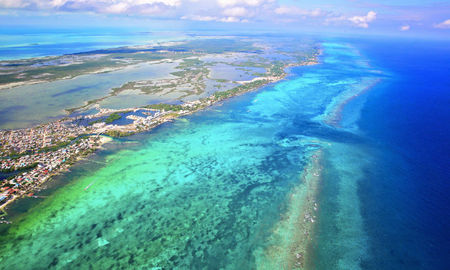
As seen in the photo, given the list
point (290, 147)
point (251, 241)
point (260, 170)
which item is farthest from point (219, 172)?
point (290, 147)

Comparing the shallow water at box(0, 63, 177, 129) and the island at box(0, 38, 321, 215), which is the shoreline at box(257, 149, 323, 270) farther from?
the shallow water at box(0, 63, 177, 129)

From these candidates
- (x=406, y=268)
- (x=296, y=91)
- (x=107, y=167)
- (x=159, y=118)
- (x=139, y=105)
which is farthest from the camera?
(x=296, y=91)

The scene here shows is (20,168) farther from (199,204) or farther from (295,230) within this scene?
(295,230)

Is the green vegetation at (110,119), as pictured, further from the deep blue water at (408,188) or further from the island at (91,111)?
the deep blue water at (408,188)

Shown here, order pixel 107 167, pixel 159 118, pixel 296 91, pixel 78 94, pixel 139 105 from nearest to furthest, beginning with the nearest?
1. pixel 107 167
2. pixel 159 118
3. pixel 139 105
4. pixel 78 94
5. pixel 296 91

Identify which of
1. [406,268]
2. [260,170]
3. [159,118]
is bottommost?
[406,268]

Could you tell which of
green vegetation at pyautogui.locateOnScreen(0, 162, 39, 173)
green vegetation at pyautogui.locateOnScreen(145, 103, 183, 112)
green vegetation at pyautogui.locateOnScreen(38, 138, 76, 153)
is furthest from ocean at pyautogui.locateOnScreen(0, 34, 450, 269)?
green vegetation at pyautogui.locateOnScreen(38, 138, 76, 153)

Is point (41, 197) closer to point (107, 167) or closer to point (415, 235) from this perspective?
point (107, 167)

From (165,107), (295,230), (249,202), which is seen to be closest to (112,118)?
(165,107)
